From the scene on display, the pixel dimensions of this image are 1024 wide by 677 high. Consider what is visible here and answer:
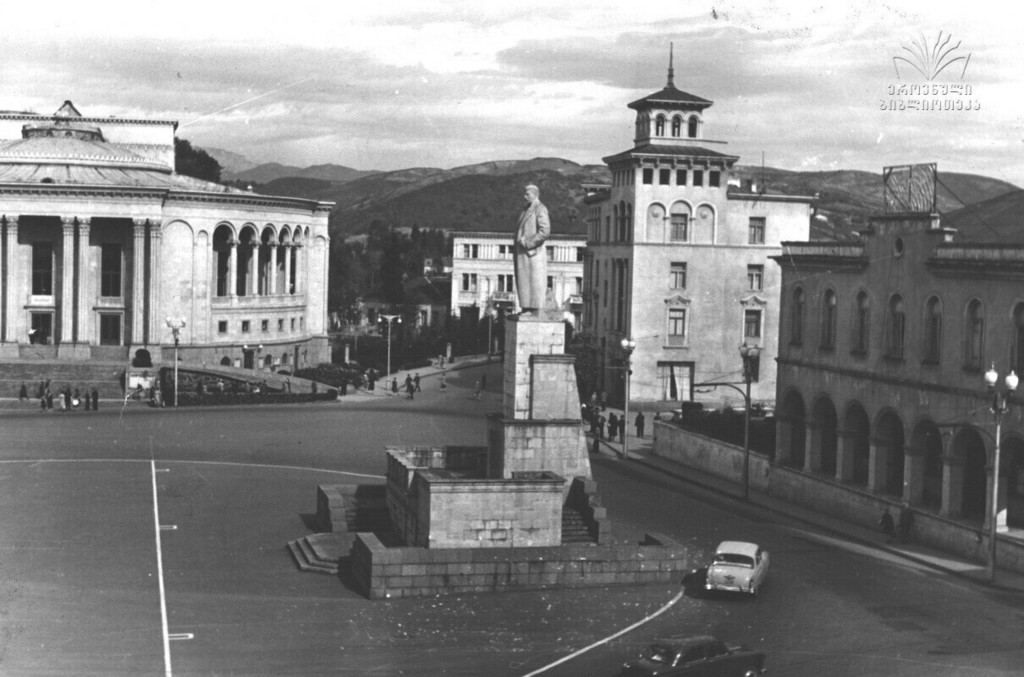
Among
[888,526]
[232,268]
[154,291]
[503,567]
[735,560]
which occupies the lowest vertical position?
[888,526]

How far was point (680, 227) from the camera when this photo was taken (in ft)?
254

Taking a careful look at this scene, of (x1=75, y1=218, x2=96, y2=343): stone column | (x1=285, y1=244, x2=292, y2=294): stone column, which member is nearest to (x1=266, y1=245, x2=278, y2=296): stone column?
(x1=285, y1=244, x2=292, y2=294): stone column

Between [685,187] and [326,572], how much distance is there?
47.7m

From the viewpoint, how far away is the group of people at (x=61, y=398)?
69.2 meters

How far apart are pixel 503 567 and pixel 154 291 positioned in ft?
191

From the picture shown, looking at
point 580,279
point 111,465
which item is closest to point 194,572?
point 111,465

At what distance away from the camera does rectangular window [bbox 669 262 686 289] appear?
77562 mm

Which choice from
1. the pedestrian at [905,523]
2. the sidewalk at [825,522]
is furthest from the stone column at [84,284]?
the pedestrian at [905,523]

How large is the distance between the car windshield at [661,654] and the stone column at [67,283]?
66.9 meters

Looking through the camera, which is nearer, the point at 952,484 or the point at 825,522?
the point at 952,484

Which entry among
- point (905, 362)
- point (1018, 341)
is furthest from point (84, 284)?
point (1018, 341)

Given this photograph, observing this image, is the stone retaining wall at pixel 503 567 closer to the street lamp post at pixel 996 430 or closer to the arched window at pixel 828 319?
the street lamp post at pixel 996 430

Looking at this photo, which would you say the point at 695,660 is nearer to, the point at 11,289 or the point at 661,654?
the point at 661,654

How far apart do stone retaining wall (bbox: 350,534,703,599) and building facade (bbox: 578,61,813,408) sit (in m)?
43.9
